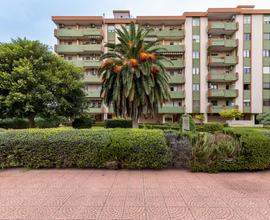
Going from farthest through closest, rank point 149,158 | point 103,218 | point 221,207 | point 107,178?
1. point 149,158
2. point 107,178
3. point 221,207
4. point 103,218

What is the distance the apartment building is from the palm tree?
57.8ft

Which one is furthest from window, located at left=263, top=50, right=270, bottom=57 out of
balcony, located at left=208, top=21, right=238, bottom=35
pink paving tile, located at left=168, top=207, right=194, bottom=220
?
pink paving tile, located at left=168, top=207, right=194, bottom=220

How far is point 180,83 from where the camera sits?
128 feet

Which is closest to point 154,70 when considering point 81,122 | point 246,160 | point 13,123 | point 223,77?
point 81,122

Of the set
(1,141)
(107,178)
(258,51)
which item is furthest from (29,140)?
(258,51)

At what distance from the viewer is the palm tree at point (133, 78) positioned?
19.4m

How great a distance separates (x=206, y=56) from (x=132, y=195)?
38.4 m

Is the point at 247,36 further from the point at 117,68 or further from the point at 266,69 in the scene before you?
the point at 117,68

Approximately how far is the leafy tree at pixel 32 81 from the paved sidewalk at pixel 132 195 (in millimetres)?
12381

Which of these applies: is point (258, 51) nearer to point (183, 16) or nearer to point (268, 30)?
point (268, 30)

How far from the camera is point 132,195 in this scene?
5.17m

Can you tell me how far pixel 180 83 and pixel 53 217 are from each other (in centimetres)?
3712

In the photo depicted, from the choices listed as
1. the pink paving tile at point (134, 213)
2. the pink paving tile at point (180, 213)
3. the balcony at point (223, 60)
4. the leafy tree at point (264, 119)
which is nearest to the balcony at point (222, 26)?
the balcony at point (223, 60)

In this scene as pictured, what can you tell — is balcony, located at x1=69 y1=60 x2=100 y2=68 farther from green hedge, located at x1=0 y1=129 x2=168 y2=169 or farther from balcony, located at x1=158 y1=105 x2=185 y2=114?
green hedge, located at x1=0 y1=129 x2=168 y2=169
